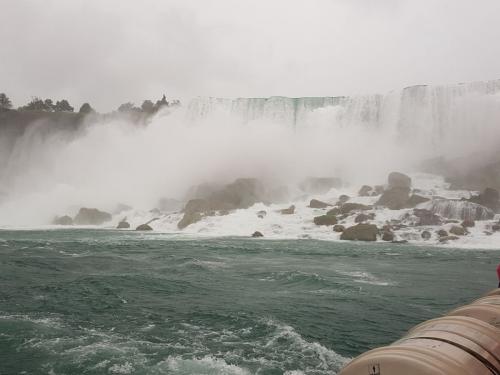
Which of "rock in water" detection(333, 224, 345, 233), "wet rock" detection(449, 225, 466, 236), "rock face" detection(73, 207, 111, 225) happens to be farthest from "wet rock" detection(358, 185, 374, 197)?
"rock face" detection(73, 207, 111, 225)

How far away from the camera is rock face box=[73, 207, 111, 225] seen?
35469mm

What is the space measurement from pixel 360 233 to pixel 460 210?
6650 mm

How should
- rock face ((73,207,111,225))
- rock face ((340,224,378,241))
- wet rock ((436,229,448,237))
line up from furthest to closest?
rock face ((73,207,111,225))
rock face ((340,224,378,241))
wet rock ((436,229,448,237))

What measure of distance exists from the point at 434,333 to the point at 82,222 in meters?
35.4

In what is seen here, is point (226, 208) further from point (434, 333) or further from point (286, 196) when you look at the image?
point (434, 333)

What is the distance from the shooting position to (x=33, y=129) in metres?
57.5

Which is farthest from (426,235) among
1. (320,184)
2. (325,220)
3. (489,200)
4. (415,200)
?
(320,184)

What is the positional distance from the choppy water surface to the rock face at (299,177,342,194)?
2062cm

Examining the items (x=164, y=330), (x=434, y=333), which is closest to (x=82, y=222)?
(x=164, y=330)

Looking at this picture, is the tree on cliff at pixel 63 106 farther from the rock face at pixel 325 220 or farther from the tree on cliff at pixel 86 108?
the rock face at pixel 325 220

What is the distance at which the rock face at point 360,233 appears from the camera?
2369cm

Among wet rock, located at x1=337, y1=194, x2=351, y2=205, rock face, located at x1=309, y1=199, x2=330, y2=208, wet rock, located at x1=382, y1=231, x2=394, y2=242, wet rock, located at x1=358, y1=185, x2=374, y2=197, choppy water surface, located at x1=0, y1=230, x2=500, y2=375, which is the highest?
wet rock, located at x1=358, y1=185, x2=374, y2=197

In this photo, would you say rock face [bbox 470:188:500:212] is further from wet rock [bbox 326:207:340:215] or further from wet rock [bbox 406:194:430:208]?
wet rock [bbox 326:207:340:215]

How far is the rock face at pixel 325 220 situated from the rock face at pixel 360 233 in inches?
111
